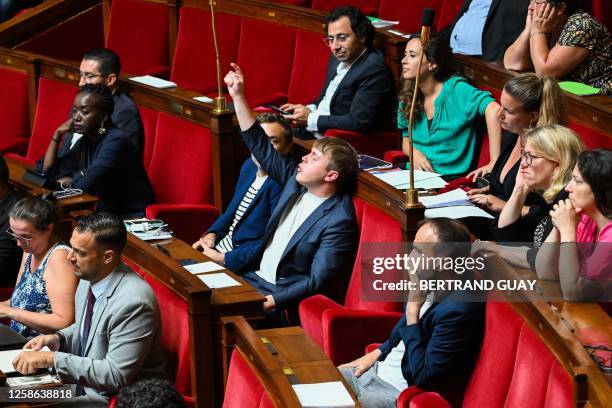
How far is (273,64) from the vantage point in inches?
92.6

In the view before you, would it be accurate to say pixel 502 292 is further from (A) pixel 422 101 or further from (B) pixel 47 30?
(B) pixel 47 30

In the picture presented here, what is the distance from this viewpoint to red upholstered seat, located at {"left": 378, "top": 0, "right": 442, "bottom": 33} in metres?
2.42

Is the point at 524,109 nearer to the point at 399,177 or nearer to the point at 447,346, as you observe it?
the point at 399,177

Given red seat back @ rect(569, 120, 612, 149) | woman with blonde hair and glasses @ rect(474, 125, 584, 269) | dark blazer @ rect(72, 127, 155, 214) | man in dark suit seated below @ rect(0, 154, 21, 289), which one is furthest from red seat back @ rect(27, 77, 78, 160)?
woman with blonde hair and glasses @ rect(474, 125, 584, 269)

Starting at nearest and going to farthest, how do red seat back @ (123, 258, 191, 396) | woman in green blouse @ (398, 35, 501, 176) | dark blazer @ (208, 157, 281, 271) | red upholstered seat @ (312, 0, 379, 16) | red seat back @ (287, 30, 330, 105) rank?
red seat back @ (123, 258, 191, 396)
dark blazer @ (208, 157, 281, 271)
woman in green blouse @ (398, 35, 501, 176)
red seat back @ (287, 30, 330, 105)
red upholstered seat @ (312, 0, 379, 16)

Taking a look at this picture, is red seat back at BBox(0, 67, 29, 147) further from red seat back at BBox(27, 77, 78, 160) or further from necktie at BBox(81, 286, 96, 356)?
necktie at BBox(81, 286, 96, 356)

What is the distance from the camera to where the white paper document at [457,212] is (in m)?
1.46

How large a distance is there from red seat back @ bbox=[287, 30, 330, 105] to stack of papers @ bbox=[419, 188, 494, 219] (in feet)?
2.48

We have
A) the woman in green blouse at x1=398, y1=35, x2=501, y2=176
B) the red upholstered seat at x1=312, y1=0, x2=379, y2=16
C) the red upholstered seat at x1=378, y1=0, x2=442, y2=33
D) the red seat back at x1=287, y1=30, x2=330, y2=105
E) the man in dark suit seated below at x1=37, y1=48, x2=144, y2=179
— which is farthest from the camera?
the red upholstered seat at x1=312, y1=0, x2=379, y2=16

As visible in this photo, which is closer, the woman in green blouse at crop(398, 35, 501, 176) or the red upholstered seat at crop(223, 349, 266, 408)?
the red upholstered seat at crop(223, 349, 266, 408)

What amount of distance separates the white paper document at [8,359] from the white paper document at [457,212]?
52cm

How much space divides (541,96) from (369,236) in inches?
11.8

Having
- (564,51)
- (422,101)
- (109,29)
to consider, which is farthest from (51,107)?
(564,51)

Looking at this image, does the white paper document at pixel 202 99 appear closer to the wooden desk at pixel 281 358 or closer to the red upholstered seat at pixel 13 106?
the red upholstered seat at pixel 13 106
